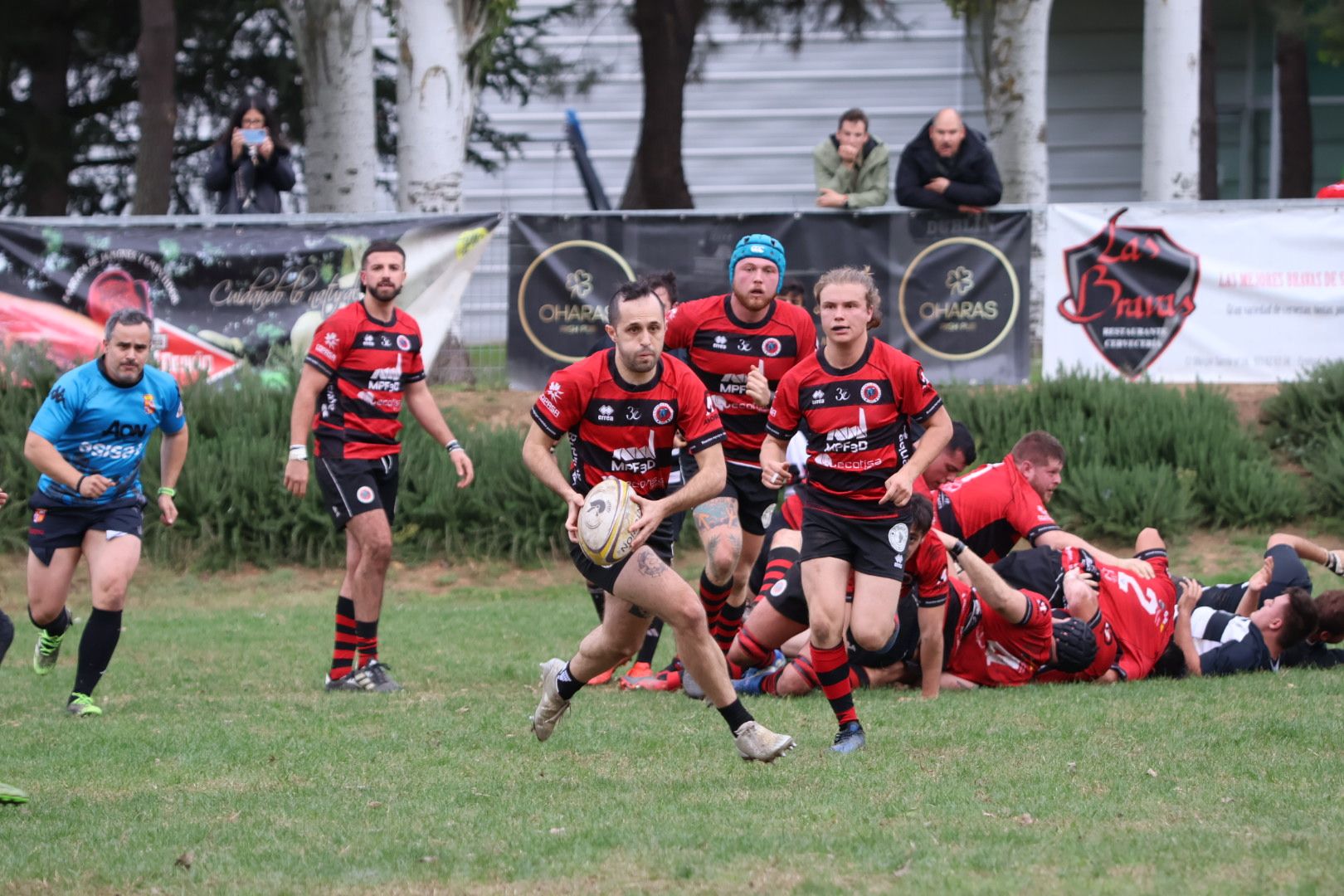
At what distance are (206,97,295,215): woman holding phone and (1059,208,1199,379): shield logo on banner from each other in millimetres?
6651

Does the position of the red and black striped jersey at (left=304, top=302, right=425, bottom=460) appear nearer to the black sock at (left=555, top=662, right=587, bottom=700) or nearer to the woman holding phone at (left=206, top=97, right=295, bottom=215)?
the black sock at (left=555, top=662, right=587, bottom=700)

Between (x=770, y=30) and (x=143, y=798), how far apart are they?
17.3 metres

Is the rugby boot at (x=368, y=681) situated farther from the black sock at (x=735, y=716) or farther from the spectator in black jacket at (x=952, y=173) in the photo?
the spectator in black jacket at (x=952, y=173)

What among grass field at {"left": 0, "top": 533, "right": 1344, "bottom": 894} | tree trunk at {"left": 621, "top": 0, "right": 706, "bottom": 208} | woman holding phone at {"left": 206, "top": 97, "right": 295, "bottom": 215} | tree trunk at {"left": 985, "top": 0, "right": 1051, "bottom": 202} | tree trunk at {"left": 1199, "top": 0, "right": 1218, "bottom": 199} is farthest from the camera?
tree trunk at {"left": 1199, "top": 0, "right": 1218, "bottom": 199}

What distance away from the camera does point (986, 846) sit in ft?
16.3

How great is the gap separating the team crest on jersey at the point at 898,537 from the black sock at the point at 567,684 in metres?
1.51

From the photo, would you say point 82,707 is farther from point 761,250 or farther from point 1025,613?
point 1025,613

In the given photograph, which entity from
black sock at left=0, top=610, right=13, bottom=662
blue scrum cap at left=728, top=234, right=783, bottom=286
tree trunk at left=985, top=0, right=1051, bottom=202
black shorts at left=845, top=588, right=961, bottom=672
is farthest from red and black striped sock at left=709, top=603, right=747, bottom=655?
tree trunk at left=985, top=0, right=1051, bottom=202

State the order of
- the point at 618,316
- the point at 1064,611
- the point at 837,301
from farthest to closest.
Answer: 1. the point at 1064,611
2. the point at 837,301
3. the point at 618,316

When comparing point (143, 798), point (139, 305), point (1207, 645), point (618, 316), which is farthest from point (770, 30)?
point (143, 798)

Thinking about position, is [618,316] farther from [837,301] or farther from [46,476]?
[46,476]

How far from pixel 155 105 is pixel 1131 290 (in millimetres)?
9825

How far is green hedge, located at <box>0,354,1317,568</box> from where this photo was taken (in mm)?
12695

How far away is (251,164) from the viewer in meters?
13.6
